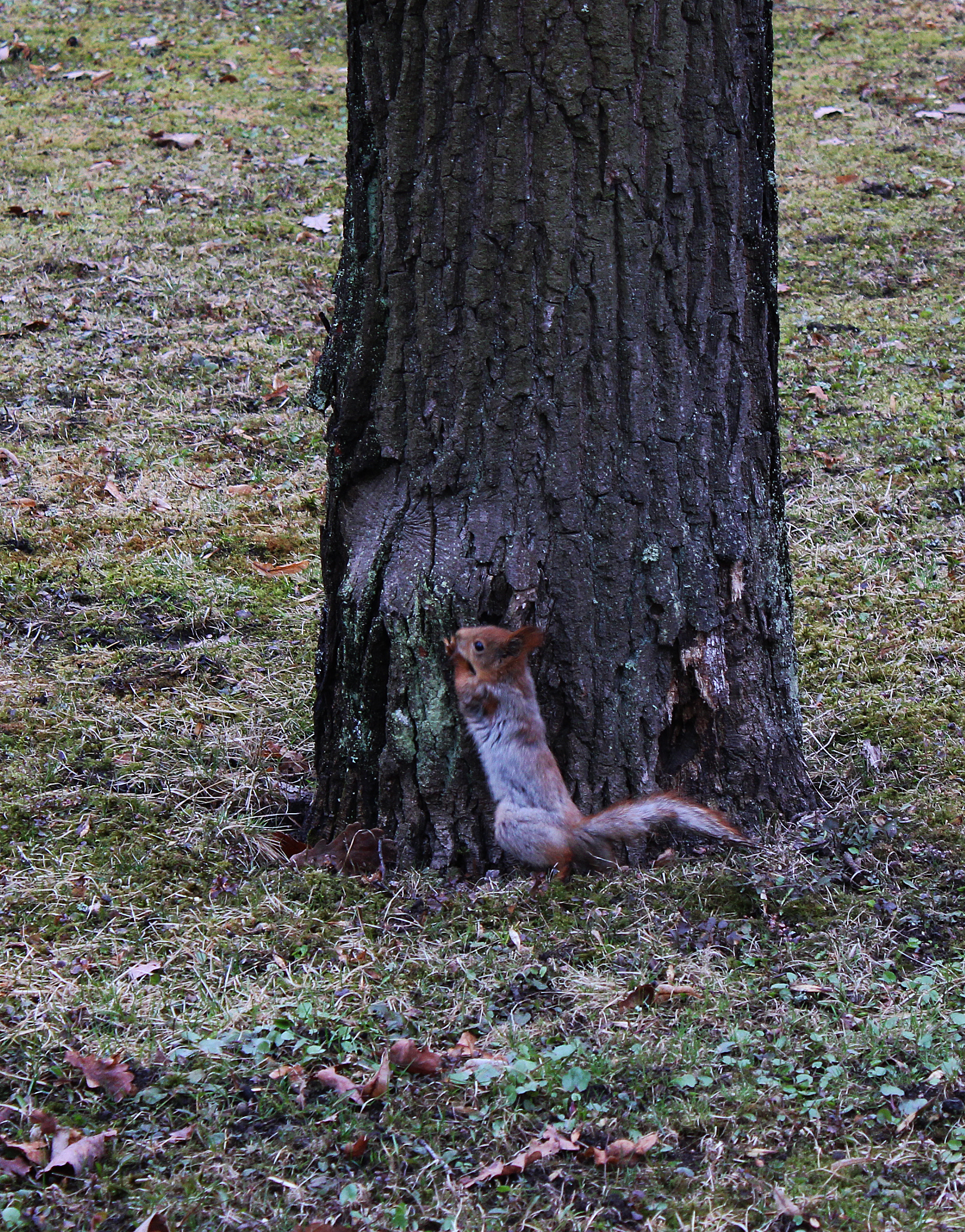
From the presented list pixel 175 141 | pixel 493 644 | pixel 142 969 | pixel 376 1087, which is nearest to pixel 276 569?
pixel 493 644

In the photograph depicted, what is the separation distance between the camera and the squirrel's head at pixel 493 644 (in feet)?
11.3

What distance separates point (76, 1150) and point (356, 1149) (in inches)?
24.2

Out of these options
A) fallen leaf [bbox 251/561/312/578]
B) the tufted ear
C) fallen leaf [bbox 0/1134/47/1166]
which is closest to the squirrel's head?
the tufted ear

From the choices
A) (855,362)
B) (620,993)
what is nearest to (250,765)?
(620,993)

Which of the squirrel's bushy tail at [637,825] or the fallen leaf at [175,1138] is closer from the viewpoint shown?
the fallen leaf at [175,1138]

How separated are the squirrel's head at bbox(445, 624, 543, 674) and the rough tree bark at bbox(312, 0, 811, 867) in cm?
8

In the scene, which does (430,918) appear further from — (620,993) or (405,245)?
(405,245)

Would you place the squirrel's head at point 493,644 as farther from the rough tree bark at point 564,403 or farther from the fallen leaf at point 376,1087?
the fallen leaf at point 376,1087

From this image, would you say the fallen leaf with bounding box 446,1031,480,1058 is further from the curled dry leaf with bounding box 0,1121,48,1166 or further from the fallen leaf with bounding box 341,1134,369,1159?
the curled dry leaf with bounding box 0,1121,48,1166

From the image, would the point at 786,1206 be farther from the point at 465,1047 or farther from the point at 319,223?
the point at 319,223

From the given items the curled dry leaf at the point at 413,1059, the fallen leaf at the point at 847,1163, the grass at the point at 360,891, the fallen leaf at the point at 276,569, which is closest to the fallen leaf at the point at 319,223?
the grass at the point at 360,891

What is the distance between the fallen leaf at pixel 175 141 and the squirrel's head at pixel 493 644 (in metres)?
8.86

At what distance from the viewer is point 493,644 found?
349cm

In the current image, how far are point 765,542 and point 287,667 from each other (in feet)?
6.95
